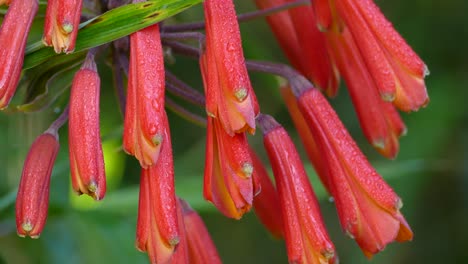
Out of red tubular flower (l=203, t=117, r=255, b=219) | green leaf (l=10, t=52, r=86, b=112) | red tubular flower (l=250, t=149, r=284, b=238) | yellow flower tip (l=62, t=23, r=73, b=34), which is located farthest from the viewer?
red tubular flower (l=250, t=149, r=284, b=238)

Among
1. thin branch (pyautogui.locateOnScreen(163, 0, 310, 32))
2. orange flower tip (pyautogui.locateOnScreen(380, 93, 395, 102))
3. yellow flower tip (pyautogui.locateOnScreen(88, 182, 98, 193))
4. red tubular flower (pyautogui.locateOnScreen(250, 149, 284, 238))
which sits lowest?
red tubular flower (pyautogui.locateOnScreen(250, 149, 284, 238))

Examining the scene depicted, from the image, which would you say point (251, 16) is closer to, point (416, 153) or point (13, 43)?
point (13, 43)

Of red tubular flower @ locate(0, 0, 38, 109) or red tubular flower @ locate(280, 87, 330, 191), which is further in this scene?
red tubular flower @ locate(280, 87, 330, 191)

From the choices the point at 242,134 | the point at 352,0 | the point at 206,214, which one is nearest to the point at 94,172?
the point at 242,134

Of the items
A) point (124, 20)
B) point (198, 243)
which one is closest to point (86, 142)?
point (124, 20)

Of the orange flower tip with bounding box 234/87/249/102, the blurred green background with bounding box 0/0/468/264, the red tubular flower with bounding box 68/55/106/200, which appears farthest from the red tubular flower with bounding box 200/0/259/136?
the blurred green background with bounding box 0/0/468/264

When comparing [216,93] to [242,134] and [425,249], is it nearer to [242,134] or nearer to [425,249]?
[242,134]

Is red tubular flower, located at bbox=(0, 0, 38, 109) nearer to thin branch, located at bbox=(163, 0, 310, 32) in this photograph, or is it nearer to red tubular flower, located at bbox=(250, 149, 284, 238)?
thin branch, located at bbox=(163, 0, 310, 32)

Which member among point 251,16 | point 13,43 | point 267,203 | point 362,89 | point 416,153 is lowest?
point 416,153
